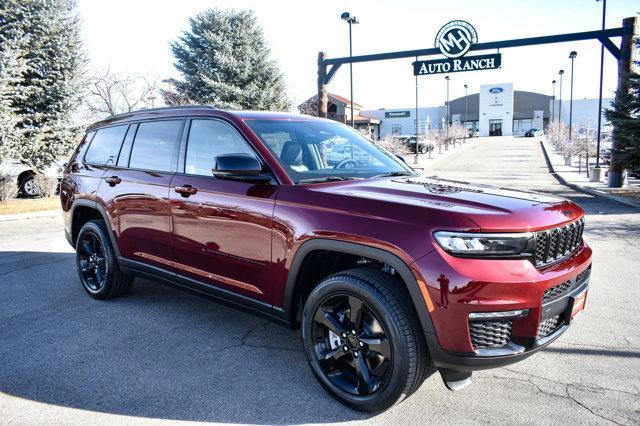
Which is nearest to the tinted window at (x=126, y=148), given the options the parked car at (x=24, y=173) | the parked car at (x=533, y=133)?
the parked car at (x=24, y=173)

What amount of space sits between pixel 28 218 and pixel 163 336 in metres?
9.38

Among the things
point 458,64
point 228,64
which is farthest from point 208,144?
point 228,64

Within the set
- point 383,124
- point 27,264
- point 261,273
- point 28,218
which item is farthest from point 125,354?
point 383,124

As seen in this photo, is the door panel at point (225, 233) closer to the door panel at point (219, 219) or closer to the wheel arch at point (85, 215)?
the door panel at point (219, 219)

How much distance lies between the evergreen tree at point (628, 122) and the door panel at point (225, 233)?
13589 millimetres

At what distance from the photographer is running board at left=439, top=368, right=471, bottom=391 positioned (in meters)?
2.68

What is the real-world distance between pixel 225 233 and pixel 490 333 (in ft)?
6.39

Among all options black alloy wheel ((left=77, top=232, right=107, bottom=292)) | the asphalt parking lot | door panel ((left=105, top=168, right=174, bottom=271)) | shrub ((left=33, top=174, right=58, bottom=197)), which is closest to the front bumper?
the asphalt parking lot

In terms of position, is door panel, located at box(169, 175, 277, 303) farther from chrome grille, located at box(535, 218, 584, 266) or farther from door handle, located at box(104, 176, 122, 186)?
chrome grille, located at box(535, 218, 584, 266)

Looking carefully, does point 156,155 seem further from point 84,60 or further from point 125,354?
point 84,60

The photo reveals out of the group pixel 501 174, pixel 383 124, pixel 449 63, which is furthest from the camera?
pixel 383 124

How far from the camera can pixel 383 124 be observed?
86.2 metres

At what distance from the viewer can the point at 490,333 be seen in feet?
8.29

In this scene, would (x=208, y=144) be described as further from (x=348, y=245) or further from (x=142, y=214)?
(x=348, y=245)
